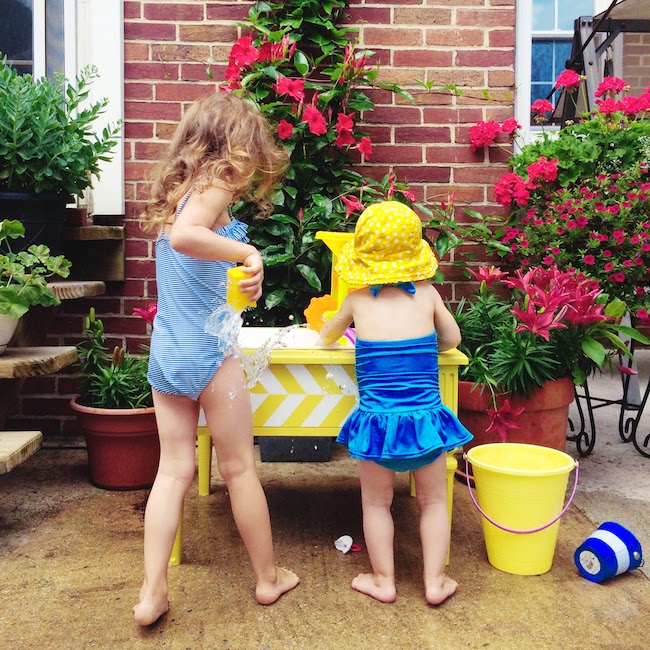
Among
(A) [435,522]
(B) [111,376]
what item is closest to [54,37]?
(B) [111,376]

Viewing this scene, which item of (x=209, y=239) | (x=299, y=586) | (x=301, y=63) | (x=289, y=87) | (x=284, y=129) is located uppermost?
→ (x=301, y=63)

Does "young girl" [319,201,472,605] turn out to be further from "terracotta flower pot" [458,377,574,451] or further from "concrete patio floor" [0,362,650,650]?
"terracotta flower pot" [458,377,574,451]

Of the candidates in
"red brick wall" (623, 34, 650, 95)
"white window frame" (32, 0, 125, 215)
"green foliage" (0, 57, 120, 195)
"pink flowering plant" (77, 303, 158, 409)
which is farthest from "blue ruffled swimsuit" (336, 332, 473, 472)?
"red brick wall" (623, 34, 650, 95)

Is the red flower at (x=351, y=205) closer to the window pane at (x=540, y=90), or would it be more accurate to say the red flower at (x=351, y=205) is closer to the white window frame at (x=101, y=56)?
the white window frame at (x=101, y=56)

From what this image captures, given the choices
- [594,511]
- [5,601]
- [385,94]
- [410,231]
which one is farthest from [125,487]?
[385,94]

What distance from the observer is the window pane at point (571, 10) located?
6.30m

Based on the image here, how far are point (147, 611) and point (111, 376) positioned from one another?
135 centimetres

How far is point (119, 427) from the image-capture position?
9.77 feet

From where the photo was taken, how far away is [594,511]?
280cm

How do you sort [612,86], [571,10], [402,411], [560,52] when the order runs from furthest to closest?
[560,52] < [571,10] < [612,86] < [402,411]

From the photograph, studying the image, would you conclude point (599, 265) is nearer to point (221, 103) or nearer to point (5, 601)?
point (221, 103)

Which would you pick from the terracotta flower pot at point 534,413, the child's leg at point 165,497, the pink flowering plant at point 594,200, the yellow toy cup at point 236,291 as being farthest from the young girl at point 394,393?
the pink flowering plant at point 594,200

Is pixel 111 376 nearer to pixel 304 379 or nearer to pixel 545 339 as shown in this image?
pixel 304 379

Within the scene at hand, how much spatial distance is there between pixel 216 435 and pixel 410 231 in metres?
0.82
